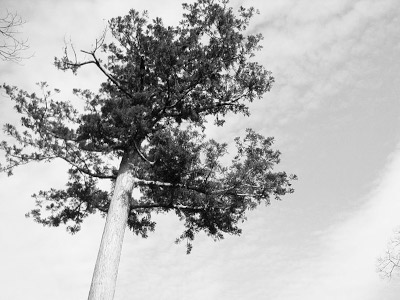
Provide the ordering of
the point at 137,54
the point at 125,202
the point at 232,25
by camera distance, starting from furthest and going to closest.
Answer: the point at 137,54, the point at 232,25, the point at 125,202

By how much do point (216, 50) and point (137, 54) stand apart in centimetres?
272

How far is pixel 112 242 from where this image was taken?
862cm

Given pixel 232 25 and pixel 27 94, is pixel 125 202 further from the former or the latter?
pixel 232 25

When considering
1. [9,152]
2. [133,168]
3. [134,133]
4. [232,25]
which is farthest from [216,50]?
[9,152]

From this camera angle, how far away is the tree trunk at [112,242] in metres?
7.90

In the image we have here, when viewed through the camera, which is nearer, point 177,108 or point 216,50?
point 216,50

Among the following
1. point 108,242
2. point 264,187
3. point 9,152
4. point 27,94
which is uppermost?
point 27,94

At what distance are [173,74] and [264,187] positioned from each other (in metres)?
4.33

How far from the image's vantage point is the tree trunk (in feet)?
25.9

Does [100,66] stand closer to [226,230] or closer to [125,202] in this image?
[125,202]

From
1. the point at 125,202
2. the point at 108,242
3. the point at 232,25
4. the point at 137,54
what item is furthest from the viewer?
the point at 137,54

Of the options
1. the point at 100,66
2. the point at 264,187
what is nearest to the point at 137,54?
the point at 100,66

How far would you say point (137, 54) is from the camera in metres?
11.6

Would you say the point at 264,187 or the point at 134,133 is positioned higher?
the point at 134,133
